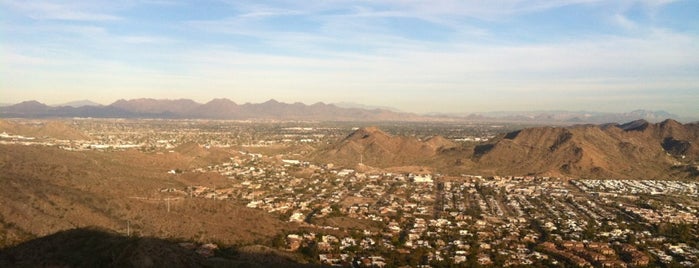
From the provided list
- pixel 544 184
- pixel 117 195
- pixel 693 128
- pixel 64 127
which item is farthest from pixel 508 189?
pixel 64 127

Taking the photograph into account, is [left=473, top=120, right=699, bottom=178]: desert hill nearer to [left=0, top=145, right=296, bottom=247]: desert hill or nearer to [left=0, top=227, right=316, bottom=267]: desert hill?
[left=0, top=145, right=296, bottom=247]: desert hill

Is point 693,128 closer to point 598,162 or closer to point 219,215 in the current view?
point 598,162

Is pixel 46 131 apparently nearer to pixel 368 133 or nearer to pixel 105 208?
pixel 368 133

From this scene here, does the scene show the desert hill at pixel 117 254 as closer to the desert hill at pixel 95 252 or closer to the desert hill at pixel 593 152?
the desert hill at pixel 95 252

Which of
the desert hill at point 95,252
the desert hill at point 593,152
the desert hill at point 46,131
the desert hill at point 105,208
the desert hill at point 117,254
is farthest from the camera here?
the desert hill at point 46,131

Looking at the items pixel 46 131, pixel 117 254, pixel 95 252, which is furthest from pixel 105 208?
pixel 46 131

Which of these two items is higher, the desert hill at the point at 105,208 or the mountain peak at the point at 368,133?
the mountain peak at the point at 368,133

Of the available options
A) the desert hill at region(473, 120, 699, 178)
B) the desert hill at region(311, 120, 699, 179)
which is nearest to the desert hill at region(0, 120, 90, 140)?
the desert hill at region(311, 120, 699, 179)

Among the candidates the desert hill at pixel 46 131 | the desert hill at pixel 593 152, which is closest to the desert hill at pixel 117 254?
the desert hill at pixel 593 152
